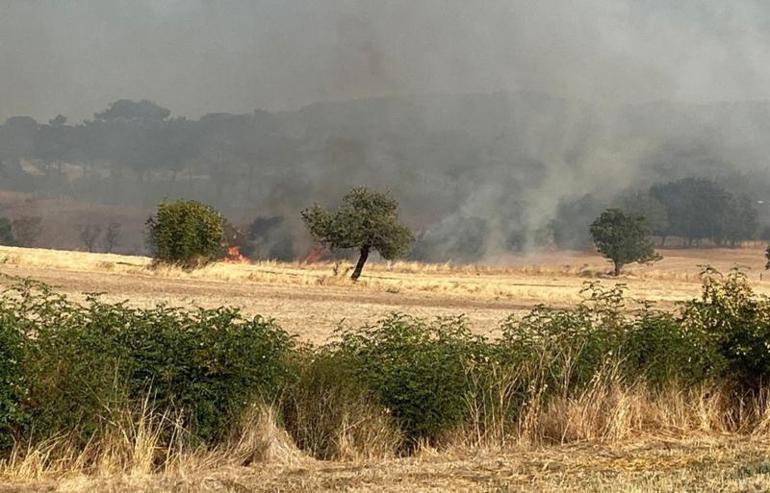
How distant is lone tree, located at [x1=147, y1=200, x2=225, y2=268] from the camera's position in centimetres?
6500

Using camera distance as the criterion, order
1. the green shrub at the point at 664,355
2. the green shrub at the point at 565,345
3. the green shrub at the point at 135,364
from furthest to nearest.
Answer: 1. the green shrub at the point at 664,355
2. the green shrub at the point at 565,345
3. the green shrub at the point at 135,364

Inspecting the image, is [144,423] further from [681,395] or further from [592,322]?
[681,395]

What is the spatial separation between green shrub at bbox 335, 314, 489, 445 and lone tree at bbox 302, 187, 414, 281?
55.6 metres

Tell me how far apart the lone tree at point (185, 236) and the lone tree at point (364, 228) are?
9.82 m

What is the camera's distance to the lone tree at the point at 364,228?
2803 inches

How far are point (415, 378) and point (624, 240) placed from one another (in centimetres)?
12441

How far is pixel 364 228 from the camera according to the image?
71.8 m

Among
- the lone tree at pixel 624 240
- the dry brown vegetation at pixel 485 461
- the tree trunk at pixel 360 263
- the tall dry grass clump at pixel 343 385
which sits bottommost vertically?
the dry brown vegetation at pixel 485 461

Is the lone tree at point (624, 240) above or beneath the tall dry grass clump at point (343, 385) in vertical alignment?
above

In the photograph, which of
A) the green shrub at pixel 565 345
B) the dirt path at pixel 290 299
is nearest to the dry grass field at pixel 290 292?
the dirt path at pixel 290 299

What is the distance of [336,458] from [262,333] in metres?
2.29

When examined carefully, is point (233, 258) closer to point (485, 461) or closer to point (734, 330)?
point (734, 330)

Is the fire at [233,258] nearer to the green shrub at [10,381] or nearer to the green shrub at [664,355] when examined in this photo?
the green shrub at [664,355]

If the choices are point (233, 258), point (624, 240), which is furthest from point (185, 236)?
point (624, 240)
